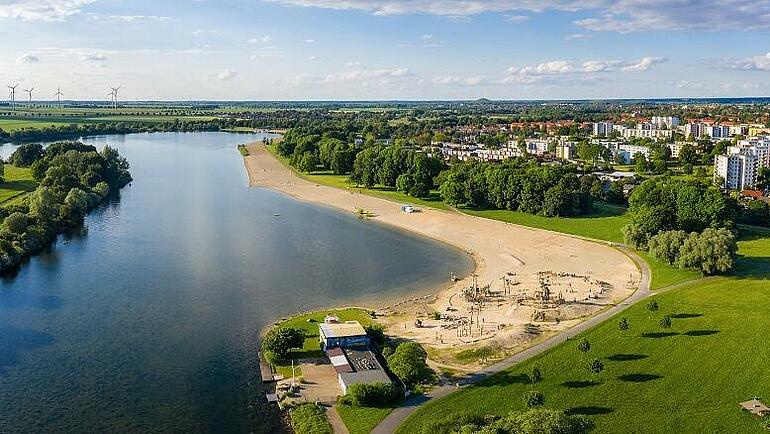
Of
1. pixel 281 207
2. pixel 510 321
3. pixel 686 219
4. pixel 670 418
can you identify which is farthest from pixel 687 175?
pixel 670 418

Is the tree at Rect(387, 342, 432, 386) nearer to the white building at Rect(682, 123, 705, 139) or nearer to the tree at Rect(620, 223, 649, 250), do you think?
the tree at Rect(620, 223, 649, 250)

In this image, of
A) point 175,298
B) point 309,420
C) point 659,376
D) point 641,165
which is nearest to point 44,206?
point 175,298

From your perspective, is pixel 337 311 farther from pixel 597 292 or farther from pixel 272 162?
pixel 272 162

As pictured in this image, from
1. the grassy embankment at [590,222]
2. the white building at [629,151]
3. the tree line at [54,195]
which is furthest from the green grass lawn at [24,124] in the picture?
the white building at [629,151]

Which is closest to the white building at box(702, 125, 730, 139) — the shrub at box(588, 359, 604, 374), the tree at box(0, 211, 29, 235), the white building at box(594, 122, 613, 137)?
the white building at box(594, 122, 613, 137)

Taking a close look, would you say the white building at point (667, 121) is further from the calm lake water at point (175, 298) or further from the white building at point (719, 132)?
the calm lake water at point (175, 298)
